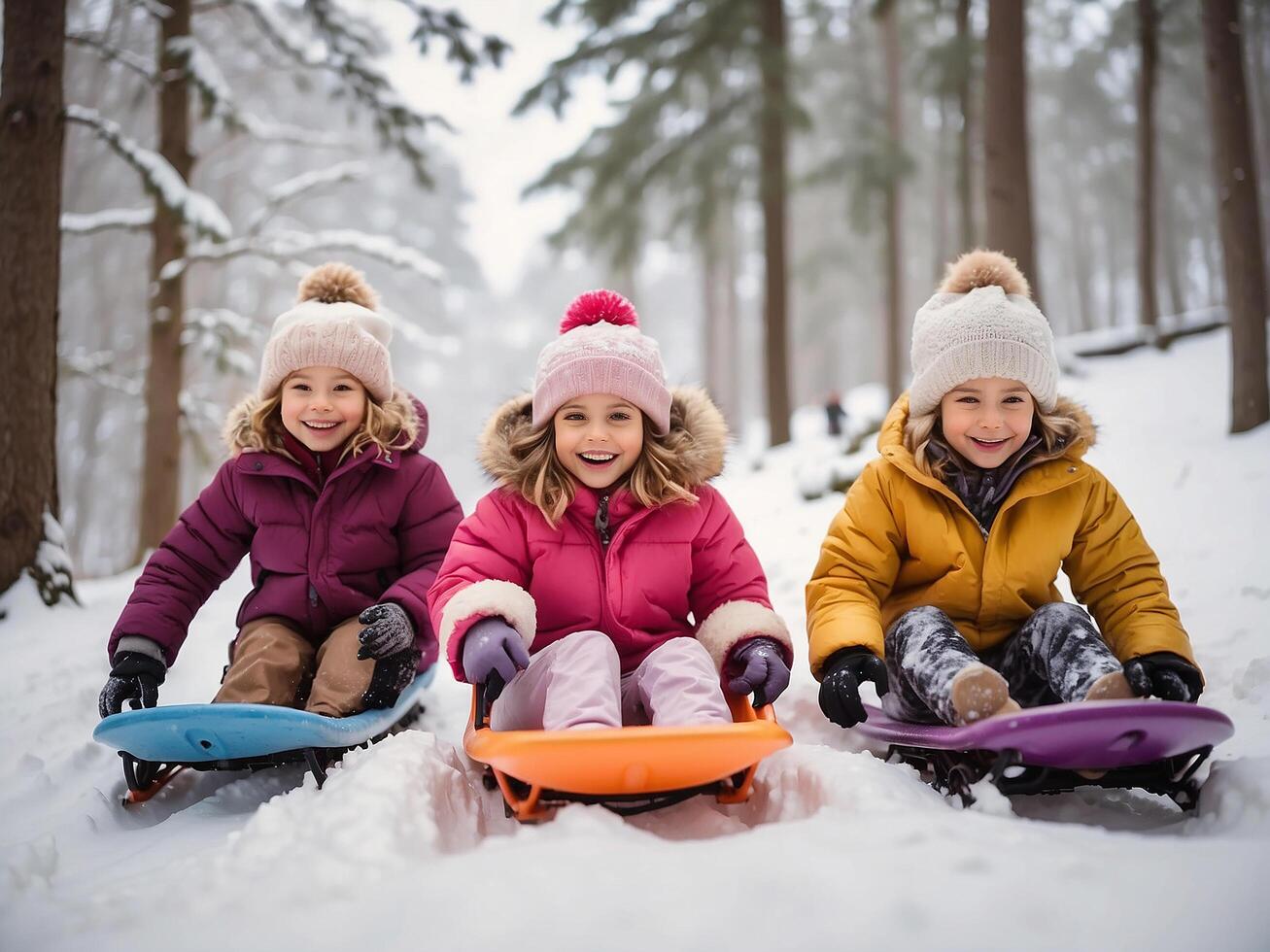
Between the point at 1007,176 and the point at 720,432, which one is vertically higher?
the point at 1007,176

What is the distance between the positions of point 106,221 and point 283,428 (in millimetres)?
4237

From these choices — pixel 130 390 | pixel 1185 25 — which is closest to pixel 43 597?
pixel 130 390

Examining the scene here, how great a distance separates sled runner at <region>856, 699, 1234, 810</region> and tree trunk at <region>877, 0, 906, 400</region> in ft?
31.0

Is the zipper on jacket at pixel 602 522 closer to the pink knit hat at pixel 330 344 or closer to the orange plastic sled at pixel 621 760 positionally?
the orange plastic sled at pixel 621 760

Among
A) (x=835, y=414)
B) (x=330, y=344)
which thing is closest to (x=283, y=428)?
(x=330, y=344)

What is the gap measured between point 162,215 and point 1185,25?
16.7 meters

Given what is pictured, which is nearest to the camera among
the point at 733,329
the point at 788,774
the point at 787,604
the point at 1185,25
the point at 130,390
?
the point at 788,774

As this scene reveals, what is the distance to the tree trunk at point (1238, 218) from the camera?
5.11 metres

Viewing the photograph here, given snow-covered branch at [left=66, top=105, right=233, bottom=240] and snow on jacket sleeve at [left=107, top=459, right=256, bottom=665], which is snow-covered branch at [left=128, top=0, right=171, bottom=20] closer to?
snow-covered branch at [left=66, top=105, right=233, bottom=240]

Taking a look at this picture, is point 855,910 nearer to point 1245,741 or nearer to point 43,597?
point 1245,741

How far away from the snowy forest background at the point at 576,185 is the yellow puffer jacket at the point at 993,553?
898mm

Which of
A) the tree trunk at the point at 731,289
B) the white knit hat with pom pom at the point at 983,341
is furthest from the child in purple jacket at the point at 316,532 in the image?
the tree trunk at the point at 731,289

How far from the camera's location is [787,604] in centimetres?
378

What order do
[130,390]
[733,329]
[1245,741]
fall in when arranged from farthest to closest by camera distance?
1. [733,329]
2. [130,390]
3. [1245,741]
